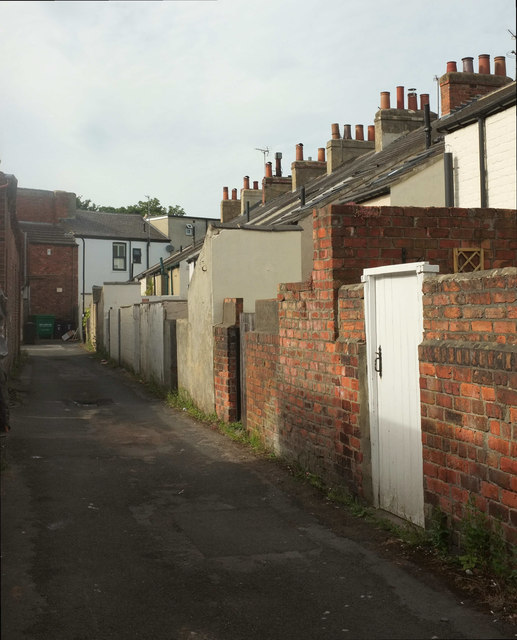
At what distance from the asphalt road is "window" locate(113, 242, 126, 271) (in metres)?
40.1

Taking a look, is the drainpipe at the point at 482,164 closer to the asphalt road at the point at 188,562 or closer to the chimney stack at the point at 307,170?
the asphalt road at the point at 188,562

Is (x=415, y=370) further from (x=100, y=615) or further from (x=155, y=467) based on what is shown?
(x=155, y=467)

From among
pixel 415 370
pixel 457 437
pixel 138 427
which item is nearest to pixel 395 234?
pixel 415 370

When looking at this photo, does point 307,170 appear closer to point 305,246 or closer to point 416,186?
point 416,186

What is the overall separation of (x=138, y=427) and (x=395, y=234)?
5763 mm

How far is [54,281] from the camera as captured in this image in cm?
4556

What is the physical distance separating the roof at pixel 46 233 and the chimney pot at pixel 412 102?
30441 mm

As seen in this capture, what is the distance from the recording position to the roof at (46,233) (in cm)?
4516

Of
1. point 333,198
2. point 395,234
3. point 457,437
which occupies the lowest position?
point 457,437

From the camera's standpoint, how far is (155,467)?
7.63 meters

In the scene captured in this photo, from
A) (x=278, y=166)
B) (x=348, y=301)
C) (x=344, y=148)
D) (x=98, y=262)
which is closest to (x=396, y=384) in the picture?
(x=348, y=301)

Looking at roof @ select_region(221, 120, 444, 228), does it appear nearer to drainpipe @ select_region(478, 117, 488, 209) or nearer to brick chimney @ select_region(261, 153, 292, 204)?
drainpipe @ select_region(478, 117, 488, 209)

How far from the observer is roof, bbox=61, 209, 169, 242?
4750 cm

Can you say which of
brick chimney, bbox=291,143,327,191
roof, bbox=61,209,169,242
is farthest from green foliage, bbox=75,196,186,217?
brick chimney, bbox=291,143,327,191
